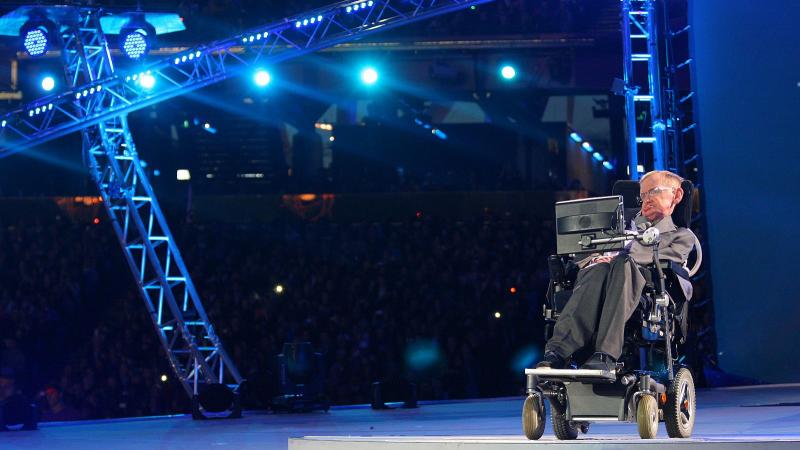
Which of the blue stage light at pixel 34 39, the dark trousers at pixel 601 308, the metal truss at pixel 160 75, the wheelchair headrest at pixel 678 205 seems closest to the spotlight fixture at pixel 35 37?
the blue stage light at pixel 34 39

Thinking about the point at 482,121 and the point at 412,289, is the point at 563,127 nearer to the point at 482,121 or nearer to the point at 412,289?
the point at 482,121

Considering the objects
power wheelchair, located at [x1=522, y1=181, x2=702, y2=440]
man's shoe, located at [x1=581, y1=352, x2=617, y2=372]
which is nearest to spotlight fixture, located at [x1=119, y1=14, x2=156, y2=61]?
power wheelchair, located at [x1=522, y1=181, x2=702, y2=440]

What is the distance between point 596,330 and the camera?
4.53 metres

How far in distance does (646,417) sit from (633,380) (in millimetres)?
150

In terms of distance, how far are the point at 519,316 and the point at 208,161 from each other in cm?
738

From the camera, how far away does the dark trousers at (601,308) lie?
4.43 metres

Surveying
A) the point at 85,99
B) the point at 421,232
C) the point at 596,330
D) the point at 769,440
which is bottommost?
the point at 769,440

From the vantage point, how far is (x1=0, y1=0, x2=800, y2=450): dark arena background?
7.30m

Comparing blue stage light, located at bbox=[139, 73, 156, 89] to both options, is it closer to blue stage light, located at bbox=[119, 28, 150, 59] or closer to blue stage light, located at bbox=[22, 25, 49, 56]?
blue stage light, located at bbox=[119, 28, 150, 59]

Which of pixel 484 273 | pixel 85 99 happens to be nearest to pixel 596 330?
pixel 85 99

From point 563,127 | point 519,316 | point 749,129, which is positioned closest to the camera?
point 749,129

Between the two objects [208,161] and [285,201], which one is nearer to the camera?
[285,201]

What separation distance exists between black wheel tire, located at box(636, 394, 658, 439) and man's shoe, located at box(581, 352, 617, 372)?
17cm

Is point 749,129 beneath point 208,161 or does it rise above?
beneath
